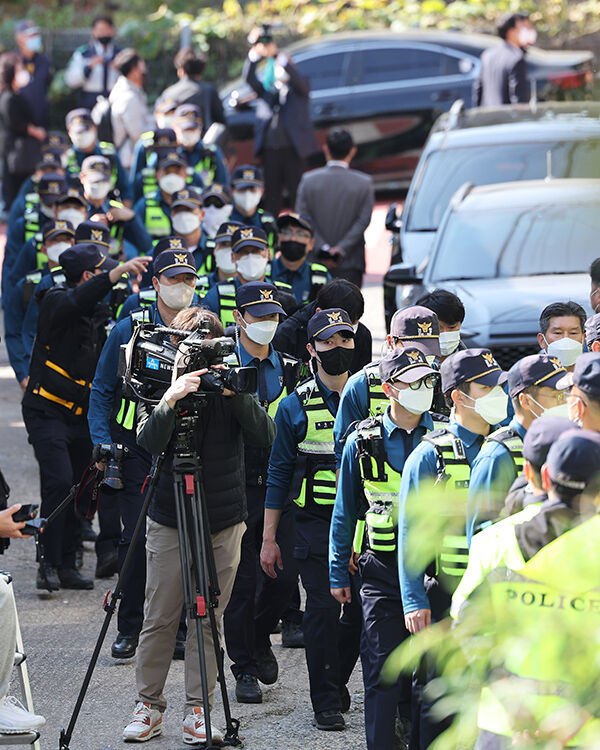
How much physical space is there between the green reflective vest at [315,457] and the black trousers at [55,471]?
2.26 m

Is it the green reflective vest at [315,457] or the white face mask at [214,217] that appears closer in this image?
the green reflective vest at [315,457]

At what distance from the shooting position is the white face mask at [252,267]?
28.2ft

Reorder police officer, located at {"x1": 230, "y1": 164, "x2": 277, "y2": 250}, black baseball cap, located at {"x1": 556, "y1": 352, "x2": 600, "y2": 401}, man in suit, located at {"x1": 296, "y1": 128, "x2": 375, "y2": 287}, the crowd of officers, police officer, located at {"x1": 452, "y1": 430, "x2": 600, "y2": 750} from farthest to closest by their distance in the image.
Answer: man in suit, located at {"x1": 296, "y1": 128, "x2": 375, "y2": 287}
police officer, located at {"x1": 230, "y1": 164, "x2": 277, "y2": 250}
the crowd of officers
black baseball cap, located at {"x1": 556, "y1": 352, "x2": 600, "y2": 401}
police officer, located at {"x1": 452, "y1": 430, "x2": 600, "y2": 750}

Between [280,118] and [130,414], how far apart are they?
321 inches

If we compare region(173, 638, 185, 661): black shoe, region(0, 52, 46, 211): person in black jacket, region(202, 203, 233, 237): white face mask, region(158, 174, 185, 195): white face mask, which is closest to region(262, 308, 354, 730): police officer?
region(173, 638, 185, 661): black shoe

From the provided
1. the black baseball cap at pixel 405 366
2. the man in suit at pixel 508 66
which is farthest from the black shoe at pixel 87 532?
the man in suit at pixel 508 66

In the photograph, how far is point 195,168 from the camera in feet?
42.9

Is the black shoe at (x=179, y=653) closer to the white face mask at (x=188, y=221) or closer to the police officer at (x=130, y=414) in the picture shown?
the police officer at (x=130, y=414)

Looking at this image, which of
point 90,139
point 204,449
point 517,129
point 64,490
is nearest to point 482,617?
point 204,449

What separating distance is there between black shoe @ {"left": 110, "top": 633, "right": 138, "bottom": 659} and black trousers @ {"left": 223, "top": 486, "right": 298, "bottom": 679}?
28.0 inches

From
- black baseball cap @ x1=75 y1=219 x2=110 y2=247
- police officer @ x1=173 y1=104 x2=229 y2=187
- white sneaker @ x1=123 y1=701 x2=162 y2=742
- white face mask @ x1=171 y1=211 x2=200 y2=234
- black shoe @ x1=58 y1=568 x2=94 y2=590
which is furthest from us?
police officer @ x1=173 y1=104 x2=229 y2=187

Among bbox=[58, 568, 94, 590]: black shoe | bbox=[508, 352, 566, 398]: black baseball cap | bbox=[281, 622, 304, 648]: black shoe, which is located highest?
bbox=[508, 352, 566, 398]: black baseball cap

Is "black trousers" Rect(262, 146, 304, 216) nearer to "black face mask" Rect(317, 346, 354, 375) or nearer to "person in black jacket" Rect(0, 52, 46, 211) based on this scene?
"person in black jacket" Rect(0, 52, 46, 211)

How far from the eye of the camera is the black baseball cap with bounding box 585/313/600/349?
6.52 m
